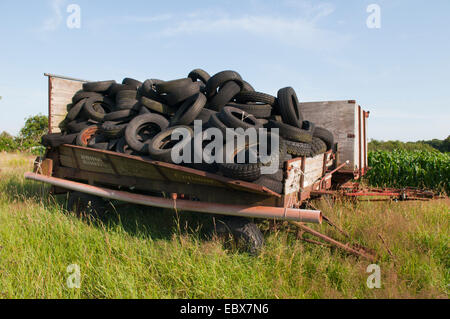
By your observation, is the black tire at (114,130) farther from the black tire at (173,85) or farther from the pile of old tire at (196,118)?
the black tire at (173,85)

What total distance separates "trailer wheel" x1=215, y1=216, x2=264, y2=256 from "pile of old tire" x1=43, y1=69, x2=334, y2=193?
2.15 ft

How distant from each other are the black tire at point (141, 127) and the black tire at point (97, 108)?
4.52ft

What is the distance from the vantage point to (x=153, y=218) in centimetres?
589

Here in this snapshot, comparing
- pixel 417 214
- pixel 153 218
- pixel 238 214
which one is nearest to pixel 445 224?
pixel 417 214

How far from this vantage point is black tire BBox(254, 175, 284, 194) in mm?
3943

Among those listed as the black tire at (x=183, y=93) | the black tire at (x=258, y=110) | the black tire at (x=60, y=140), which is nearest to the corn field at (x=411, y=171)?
the black tire at (x=258, y=110)

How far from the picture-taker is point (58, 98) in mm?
7129

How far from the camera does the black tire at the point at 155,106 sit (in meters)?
5.85

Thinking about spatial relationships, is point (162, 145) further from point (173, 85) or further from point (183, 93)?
point (173, 85)

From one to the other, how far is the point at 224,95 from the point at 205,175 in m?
2.12

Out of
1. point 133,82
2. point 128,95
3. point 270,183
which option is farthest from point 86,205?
point 270,183

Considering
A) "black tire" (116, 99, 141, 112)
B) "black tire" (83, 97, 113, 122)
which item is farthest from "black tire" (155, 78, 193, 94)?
"black tire" (83, 97, 113, 122)

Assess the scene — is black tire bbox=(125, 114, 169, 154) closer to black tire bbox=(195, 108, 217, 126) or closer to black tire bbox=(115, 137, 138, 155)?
black tire bbox=(115, 137, 138, 155)
